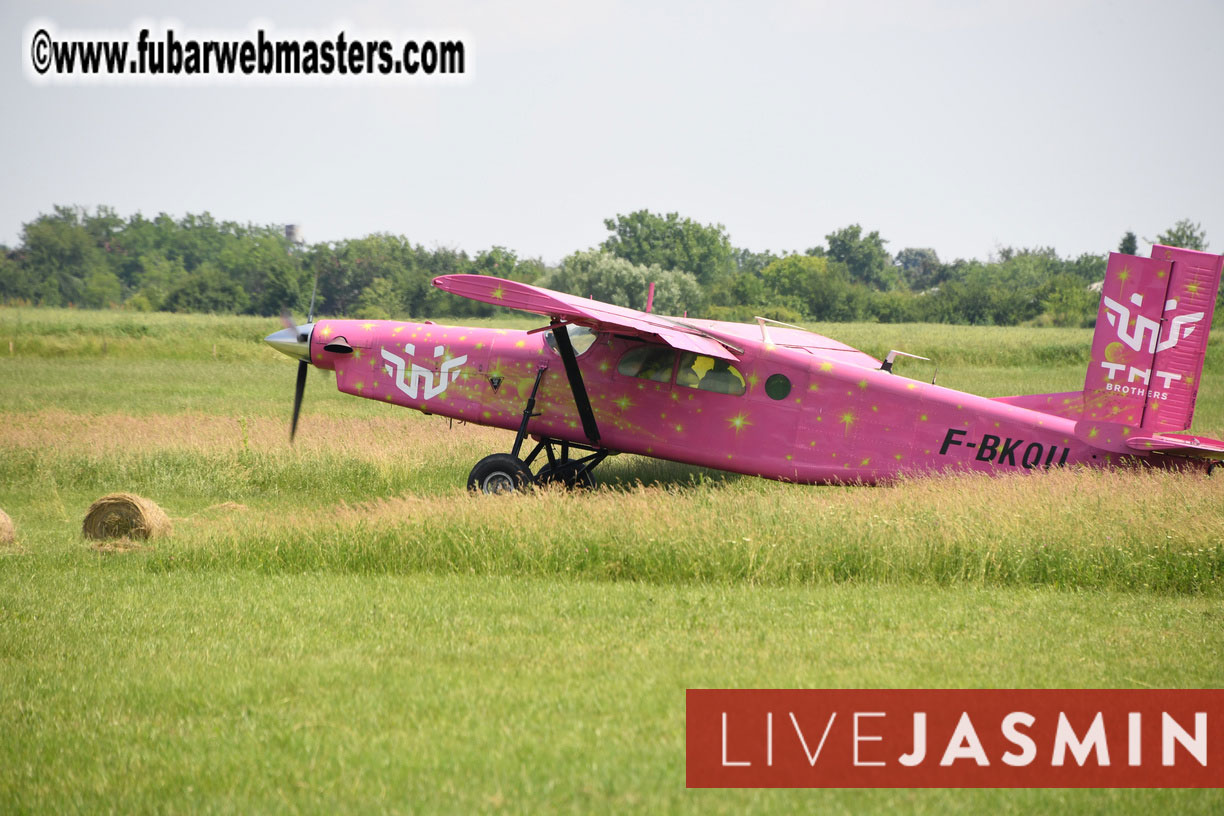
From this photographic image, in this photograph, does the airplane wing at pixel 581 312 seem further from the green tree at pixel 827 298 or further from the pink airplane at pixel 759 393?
the green tree at pixel 827 298

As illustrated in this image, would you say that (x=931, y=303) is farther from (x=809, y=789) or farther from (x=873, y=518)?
(x=809, y=789)

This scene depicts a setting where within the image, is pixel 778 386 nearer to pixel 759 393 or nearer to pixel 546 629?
pixel 759 393

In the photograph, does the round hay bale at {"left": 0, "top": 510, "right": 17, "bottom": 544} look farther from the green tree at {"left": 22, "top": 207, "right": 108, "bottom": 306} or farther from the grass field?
the green tree at {"left": 22, "top": 207, "right": 108, "bottom": 306}

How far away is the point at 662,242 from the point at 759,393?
302 ft

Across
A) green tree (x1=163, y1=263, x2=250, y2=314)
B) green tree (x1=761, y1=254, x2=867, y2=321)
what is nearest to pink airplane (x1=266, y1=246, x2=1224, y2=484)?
green tree (x1=761, y1=254, x2=867, y2=321)

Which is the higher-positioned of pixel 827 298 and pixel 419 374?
pixel 827 298

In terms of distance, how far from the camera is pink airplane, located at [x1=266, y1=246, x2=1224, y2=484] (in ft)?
37.3

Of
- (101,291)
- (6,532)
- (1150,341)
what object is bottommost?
(101,291)

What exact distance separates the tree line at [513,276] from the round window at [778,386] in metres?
48.3

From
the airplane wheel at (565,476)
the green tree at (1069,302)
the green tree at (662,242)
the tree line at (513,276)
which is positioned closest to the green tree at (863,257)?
the tree line at (513,276)

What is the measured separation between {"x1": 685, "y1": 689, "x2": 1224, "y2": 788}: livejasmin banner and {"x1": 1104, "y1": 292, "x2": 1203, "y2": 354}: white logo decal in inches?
252

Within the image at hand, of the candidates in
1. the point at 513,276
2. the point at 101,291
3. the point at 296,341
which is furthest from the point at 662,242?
the point at 296,341

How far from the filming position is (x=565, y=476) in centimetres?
1382

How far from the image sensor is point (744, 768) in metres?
5.24
